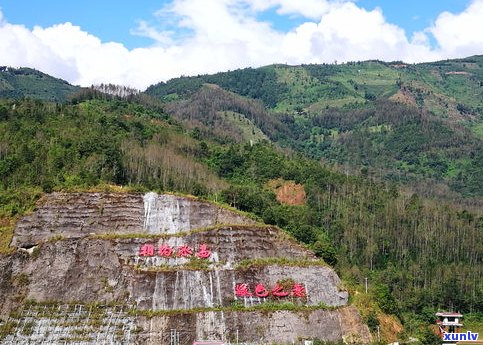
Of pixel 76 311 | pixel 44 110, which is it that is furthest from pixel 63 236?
pixel 44 110

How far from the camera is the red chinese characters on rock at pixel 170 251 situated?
175 ft

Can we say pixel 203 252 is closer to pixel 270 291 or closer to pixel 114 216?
pixel 270 291

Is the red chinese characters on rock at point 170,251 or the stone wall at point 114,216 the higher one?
the stone wall at point 114,216

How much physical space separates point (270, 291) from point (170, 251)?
9768 mm

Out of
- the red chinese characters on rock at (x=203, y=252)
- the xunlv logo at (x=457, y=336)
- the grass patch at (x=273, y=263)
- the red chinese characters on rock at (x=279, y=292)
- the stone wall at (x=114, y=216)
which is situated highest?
the stone wall at (x=114, y=216)

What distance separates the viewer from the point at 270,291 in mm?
51562

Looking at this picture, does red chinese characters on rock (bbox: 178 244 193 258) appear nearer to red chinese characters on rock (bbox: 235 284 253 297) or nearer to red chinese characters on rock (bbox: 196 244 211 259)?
red chinese characters on rock (bbox: 196 244 211 259)

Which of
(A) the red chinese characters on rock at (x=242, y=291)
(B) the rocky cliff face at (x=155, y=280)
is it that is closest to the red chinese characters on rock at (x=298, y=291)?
(B) the rocky cliff face at (x=155, y=280)

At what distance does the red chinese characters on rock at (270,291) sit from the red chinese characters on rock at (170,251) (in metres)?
4.62

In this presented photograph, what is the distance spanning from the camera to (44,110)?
8738 cm

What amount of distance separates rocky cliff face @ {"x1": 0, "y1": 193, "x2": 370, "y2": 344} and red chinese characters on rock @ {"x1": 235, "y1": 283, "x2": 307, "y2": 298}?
0.29 feet

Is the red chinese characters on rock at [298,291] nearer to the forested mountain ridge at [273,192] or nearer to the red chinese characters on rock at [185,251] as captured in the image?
the forested mountain ridge at [273,192]

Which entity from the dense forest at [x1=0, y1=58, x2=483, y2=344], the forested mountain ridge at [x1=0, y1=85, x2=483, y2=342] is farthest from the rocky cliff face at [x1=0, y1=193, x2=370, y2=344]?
the forested mountain ridge at [x1=0, y1=85, x2=483, y2=342]

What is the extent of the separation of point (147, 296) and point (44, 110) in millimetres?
47505
